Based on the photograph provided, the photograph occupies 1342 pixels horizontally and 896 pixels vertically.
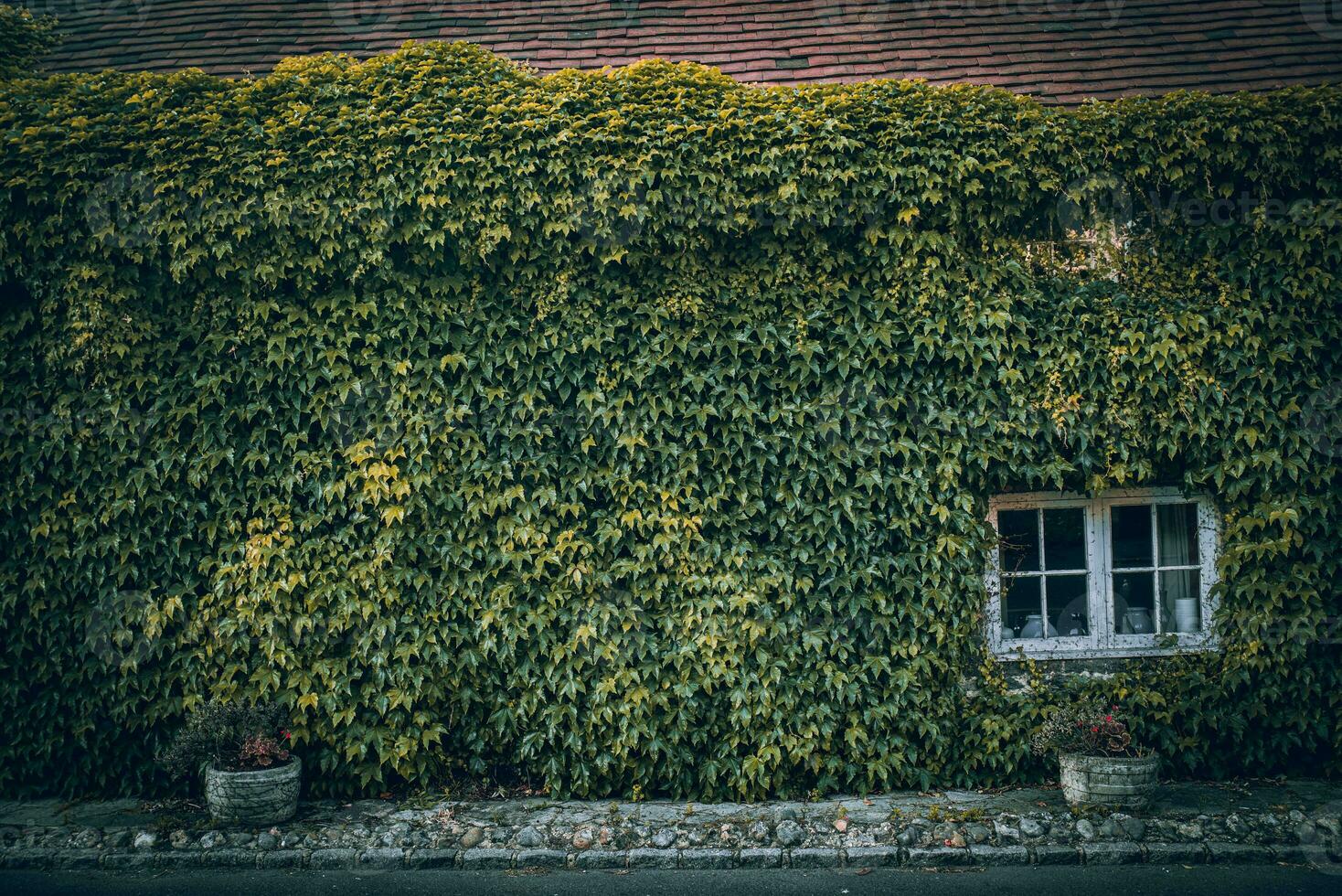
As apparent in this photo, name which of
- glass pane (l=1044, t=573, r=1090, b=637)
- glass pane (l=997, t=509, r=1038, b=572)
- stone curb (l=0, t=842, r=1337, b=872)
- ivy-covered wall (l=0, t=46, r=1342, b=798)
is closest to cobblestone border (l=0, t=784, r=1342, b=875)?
stone curb (l=0, t=842, r=1337, b=872)

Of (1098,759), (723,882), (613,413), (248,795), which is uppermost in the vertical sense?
(613,413)

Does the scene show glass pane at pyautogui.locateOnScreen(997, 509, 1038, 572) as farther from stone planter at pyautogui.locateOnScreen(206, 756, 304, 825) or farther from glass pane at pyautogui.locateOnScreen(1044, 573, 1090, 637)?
stone planter at pyautogui.locateOnScreen(206, 756, 304, 825)

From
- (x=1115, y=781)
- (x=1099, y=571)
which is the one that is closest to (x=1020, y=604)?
(x=1099, y=571)

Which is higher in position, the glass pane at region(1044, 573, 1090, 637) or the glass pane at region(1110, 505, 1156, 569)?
the glass pane at region(1110, 505, 1156, 569)

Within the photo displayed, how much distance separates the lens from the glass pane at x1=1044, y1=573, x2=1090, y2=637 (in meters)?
6.96

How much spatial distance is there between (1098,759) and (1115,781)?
17cm

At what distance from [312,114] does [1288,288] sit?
783 cm

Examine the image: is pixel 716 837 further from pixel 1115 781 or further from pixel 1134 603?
pixel 1134 603

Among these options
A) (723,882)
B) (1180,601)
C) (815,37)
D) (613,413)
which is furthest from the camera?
(815,37)

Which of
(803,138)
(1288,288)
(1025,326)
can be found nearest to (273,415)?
(803,138)

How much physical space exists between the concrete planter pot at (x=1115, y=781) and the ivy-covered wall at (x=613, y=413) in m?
0.60

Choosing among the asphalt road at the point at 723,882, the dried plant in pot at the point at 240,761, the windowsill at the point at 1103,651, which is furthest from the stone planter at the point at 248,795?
the windowsill at the point at 1103,651

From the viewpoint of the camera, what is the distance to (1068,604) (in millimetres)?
6980

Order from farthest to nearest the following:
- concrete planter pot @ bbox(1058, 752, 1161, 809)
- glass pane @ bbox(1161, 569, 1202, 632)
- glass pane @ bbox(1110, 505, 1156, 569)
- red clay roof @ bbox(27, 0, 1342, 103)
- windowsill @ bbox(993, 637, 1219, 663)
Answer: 1. red clay roof @ bbox(27, 0, 1342, 103)
2. glass pane @ bbox(1110, 505, 1156, 569)
3. glass pane @ bbox(1161, 569, 1202, 632)
4. windowsill @ bbox(993, 637, 1219, 663)
5. concrete planter pot @ bbox(1058, 752, 1161, 809)
